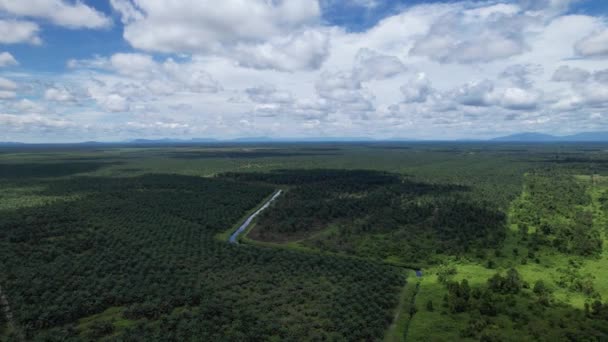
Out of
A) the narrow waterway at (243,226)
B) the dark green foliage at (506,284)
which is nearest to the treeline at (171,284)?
the narrow waterway at (243,226)

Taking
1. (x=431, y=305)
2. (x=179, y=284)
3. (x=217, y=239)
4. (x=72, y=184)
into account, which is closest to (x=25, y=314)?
(x=179, y=284)

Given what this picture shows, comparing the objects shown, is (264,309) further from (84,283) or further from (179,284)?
(84,283)

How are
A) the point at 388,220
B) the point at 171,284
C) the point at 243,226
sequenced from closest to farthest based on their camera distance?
the point at 171,284, the point at 388,220, the point at 243,226

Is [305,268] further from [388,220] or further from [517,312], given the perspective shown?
[388,220]

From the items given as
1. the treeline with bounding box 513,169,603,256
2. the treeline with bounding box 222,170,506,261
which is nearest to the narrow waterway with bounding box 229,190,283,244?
the treeline with bounding box 222,170,506,261

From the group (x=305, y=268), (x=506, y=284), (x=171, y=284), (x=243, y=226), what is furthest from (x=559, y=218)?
(x=171, y=284)

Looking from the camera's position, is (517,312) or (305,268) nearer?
(517,312)
